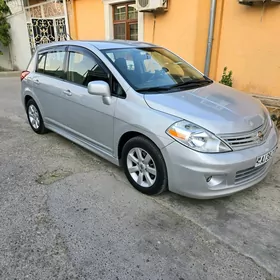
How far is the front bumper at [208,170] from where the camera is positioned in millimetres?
2355

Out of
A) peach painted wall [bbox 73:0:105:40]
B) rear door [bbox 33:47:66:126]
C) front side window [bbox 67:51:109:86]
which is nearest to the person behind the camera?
front side window [bbox 67:51:109:86]

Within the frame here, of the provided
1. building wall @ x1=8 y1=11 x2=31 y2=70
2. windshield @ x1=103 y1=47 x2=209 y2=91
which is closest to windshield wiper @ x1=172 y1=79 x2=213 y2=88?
windshield @ x1=103 y1=47 x2=209 y2=91

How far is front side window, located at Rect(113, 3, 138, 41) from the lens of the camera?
26.3 ft

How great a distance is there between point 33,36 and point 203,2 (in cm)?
942

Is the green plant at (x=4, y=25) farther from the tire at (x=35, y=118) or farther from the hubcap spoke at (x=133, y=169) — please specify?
the hubcap spoke at (x=133, y=169)

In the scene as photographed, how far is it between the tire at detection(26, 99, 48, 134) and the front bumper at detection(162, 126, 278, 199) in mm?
2909

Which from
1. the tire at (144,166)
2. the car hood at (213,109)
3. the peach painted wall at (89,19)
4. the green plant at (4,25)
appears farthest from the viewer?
the green plant at (4,25)

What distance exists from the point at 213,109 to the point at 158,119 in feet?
1.90

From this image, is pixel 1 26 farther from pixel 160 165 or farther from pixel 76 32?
pixel 160 165

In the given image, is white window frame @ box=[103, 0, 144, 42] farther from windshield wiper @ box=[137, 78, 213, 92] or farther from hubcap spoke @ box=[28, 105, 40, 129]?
windshield wiper @ box=[137, 78, 213, 92]

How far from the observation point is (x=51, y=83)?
3.98 metres

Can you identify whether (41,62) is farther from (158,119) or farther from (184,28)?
(184,28)

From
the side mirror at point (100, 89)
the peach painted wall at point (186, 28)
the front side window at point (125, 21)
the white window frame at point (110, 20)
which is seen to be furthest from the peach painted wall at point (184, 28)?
the side mirror at point (100, 89)

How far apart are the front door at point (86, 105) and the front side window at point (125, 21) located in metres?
5.00
